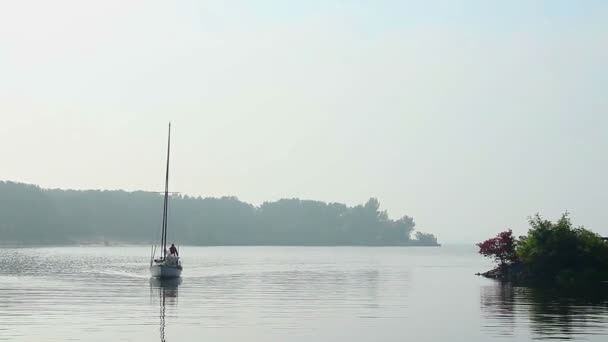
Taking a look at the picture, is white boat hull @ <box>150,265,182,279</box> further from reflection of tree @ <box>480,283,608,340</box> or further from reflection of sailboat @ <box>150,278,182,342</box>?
reflection of tree @ <box>480,283,608,340</box>

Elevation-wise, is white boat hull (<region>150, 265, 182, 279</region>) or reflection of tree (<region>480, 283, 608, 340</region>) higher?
white boat hull (<region>150, 265, 182, 279</region>)

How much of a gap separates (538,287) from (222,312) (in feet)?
106

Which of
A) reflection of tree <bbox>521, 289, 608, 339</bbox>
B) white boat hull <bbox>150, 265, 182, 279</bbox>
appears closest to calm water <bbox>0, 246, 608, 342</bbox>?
reflection of tree <bbox>521, 289, 608, 339</bbox>

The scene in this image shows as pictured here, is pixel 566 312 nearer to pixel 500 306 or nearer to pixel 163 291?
pixel 500 306

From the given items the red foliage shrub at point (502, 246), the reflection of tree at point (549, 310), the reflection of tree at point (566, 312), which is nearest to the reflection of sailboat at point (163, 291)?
the reflection of tree at point (549, 310)

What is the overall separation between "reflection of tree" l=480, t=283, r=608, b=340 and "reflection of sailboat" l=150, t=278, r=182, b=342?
17.5 m

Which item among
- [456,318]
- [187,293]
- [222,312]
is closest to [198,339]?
[222,312]

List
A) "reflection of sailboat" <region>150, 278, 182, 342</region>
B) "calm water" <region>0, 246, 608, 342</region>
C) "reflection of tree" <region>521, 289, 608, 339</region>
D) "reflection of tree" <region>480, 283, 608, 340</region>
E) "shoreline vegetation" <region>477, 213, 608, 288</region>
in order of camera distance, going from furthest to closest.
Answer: "shoreline vegetation" <region>477, 213, 608, 288</region>, "reflection of sailboat" <region>150, 278, 182, 342</region>, "reflection of tree" <region>480, 283, 608, 340</region>, "reflection of tree" <region>521, 289, 608, 339</region>, "calm water" <region>0, 246, 608, 342</region>

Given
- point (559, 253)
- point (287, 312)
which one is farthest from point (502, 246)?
point (287, 312)

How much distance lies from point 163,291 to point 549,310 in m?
31.1

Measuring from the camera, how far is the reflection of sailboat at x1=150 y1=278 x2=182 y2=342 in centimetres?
5341

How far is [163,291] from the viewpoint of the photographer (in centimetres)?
7650

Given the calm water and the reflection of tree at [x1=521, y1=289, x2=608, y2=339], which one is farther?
the reflection of tree at [x1=521, y1=289, x2=608, y2=339]

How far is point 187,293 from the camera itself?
75750 millimetres
